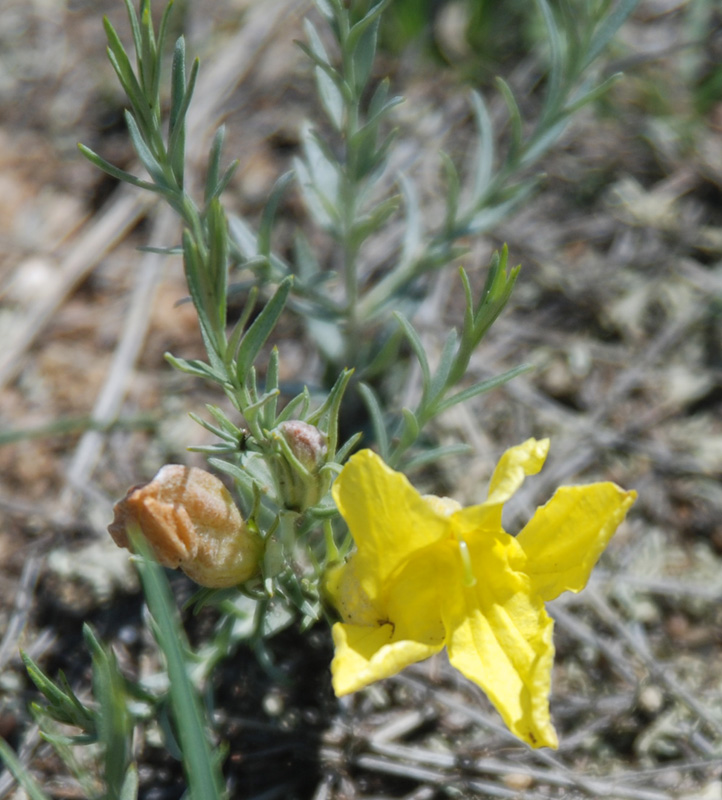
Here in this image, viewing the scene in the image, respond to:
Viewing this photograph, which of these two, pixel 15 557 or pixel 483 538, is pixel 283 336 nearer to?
pixel 15 557

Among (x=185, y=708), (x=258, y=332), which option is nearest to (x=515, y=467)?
(x=258, y=332)

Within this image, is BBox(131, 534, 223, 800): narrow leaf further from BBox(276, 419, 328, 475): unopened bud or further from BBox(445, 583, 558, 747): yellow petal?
BBox(445, 583, 558, 747): yellow petal

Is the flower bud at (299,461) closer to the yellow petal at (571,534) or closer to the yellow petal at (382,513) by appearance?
the yellow petal at (382,513)

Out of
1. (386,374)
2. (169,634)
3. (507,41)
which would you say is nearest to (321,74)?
(386,374)

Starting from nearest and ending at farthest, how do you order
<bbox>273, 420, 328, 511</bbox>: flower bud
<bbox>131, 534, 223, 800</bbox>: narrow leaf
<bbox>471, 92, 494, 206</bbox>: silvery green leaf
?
<bbox>131, 534, 223, 800</bbox>: narrow leaf < <bbox>273, 420, 328, 511</bbox>: flower bud < <bbox>471, 92, 494, 206</bbox>: silvery green leaf

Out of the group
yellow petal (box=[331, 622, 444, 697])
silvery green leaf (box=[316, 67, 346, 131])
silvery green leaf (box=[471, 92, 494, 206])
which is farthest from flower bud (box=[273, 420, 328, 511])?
silvery green leaf (box=[471, 92, 494, 206])

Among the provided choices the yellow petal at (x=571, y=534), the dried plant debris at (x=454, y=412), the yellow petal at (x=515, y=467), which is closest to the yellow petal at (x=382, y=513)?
the yellow petal at (x=515, y=467)
